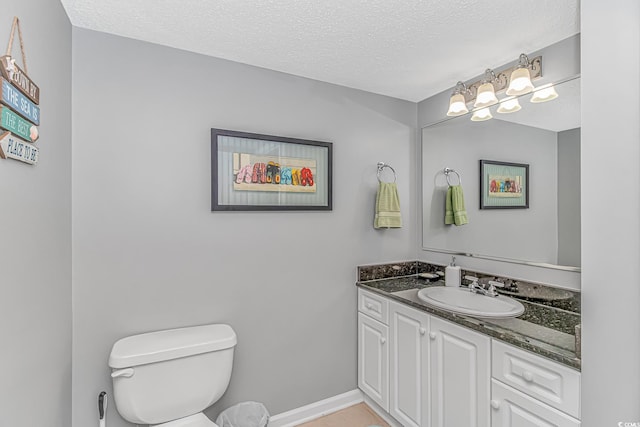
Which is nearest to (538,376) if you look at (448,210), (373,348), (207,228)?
(373,348)

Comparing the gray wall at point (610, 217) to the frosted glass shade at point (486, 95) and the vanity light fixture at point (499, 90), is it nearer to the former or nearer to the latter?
the vanity light fixture at point (499, 90)

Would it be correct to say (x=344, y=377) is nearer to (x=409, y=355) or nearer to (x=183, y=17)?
(x=409, y=355)

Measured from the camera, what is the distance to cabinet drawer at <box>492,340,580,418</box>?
3.69 feet

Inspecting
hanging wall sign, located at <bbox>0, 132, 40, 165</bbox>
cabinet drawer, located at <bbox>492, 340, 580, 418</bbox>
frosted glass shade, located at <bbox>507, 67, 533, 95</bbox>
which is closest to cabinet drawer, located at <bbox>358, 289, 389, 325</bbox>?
cabinet drawer, located at <bbox>492, 340, 580, 418</bbox>

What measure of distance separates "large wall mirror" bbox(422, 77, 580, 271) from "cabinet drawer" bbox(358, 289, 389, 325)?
2.18ft

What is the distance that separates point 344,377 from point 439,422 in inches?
30.6

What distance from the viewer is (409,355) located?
6.04 feet

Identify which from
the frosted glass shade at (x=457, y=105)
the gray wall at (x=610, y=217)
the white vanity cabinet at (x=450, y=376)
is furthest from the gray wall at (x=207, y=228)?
the gray wall at (x=610, y=217)

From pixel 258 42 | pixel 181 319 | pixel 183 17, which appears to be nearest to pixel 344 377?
pixel 181 319

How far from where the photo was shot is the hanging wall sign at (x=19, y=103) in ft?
2.82

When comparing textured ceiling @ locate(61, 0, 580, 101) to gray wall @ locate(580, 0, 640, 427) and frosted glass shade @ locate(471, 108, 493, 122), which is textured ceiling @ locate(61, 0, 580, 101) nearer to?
frosted glass shade @ locate(471, 108, 493, 122)

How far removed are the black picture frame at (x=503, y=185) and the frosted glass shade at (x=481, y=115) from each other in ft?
0.93

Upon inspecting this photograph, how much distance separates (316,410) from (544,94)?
2.41 meters

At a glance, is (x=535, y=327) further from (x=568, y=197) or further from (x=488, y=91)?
(x=488, y=91)
